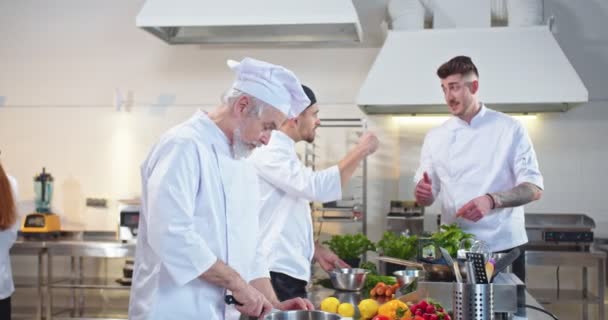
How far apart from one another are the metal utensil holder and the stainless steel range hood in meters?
2.54

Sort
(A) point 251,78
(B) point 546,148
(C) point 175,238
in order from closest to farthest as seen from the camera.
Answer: (C) point 175,238 → (A) point 251,78 → (B) point 546,148

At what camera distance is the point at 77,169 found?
5.34 m

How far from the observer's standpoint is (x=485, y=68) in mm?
4199

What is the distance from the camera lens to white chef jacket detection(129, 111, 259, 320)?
6.00 feet

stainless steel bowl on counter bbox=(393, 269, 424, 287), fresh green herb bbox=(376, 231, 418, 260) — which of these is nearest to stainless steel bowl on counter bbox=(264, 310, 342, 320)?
stainless steel bowl on counter bbox=(393, 269, 424, 287)

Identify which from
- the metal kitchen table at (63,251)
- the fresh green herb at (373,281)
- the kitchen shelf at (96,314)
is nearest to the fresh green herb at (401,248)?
the fresh green herb at (373,281)

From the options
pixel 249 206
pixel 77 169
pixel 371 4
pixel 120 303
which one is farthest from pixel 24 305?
pixel 249 206

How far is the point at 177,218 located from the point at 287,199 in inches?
36.9

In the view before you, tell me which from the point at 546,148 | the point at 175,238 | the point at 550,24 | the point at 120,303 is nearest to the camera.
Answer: the point at 175,238

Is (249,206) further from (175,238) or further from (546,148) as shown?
(546,148)

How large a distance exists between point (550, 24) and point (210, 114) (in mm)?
3199

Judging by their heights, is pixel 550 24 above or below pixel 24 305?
above

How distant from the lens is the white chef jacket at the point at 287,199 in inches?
104

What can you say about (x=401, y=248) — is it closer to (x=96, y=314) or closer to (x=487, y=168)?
(x=487, y=168)
